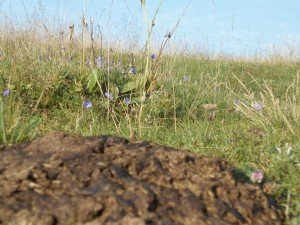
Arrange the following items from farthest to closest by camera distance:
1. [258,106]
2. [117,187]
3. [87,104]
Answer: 1. [87,104]
2. [258,106]
3. [117,187]

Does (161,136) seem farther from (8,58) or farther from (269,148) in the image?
(8,58)

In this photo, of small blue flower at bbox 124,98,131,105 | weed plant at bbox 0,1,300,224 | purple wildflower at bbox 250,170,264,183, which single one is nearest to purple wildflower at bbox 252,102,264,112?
weed plant at bbox 0,1,300,224

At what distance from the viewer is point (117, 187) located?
178cm

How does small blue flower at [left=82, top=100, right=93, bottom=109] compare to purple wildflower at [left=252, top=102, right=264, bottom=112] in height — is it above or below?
below

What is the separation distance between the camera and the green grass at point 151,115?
290 cm

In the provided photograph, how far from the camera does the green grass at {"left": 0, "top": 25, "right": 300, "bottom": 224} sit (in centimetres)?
290

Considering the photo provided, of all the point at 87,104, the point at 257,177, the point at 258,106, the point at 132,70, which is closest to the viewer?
the point at 257,177

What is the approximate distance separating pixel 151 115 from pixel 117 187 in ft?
7.89

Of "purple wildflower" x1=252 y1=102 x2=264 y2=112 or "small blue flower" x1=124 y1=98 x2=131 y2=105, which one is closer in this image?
"purple wildflower" x1=252 y1=102 x2=264 y2=112

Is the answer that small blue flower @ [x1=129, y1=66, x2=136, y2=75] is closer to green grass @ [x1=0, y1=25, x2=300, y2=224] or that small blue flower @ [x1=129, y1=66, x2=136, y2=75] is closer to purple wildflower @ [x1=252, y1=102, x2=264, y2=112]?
green grass @ [x1=0, y1=25, x2=300, y2=224]

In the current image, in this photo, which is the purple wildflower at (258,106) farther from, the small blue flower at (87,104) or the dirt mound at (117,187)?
the dirt mound at (117,187)

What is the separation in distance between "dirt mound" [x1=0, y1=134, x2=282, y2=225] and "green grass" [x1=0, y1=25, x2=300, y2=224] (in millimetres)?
471

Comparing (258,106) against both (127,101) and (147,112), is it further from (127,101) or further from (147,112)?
(127,101)

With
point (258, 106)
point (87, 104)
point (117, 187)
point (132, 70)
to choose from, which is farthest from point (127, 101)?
point (117, 187)
